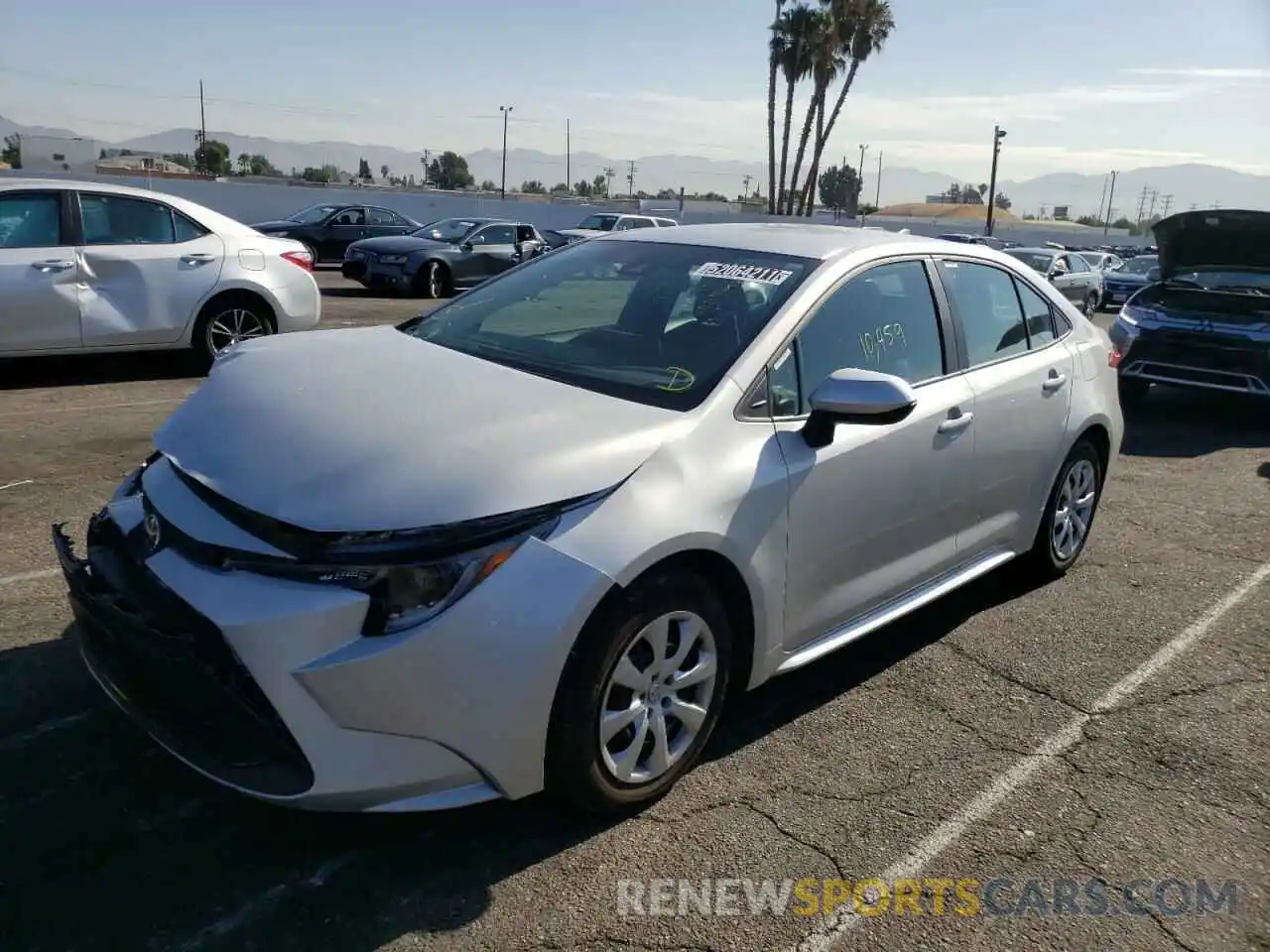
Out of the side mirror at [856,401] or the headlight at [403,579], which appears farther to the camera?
the side mirror at [856,401]

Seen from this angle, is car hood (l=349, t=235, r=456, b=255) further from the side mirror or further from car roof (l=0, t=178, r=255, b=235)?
the side mirror

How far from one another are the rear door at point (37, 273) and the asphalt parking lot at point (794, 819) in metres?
3.80

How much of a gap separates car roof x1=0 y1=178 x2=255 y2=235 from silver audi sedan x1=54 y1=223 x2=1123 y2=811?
5.44 m

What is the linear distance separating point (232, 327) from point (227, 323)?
51 mm

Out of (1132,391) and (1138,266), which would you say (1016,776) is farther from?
(1138,266)

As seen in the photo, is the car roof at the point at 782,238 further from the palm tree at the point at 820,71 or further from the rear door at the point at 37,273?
the palm tree at the point at 820,71

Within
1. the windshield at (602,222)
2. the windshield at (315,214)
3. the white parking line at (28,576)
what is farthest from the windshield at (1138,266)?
the white parking line at (28,576)

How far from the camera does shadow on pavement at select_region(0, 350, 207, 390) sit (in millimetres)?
8828

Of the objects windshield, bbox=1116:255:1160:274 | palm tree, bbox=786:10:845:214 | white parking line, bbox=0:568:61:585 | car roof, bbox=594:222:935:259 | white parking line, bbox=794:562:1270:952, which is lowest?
white parking line, bbox=794:562:1270:952

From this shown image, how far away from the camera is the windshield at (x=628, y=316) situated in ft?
11.5

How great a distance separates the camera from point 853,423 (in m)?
3.43

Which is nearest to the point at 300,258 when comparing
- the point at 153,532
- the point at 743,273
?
the point at 743,273

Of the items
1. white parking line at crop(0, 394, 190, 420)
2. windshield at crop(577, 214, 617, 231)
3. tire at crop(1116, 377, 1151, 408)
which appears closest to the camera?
white parking line at crop(0, 394, 190, 420)

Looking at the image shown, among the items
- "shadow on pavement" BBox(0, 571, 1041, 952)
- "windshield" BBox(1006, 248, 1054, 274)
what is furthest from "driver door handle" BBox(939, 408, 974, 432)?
"windshield" BBox(1006, 248, 1054, 274)
